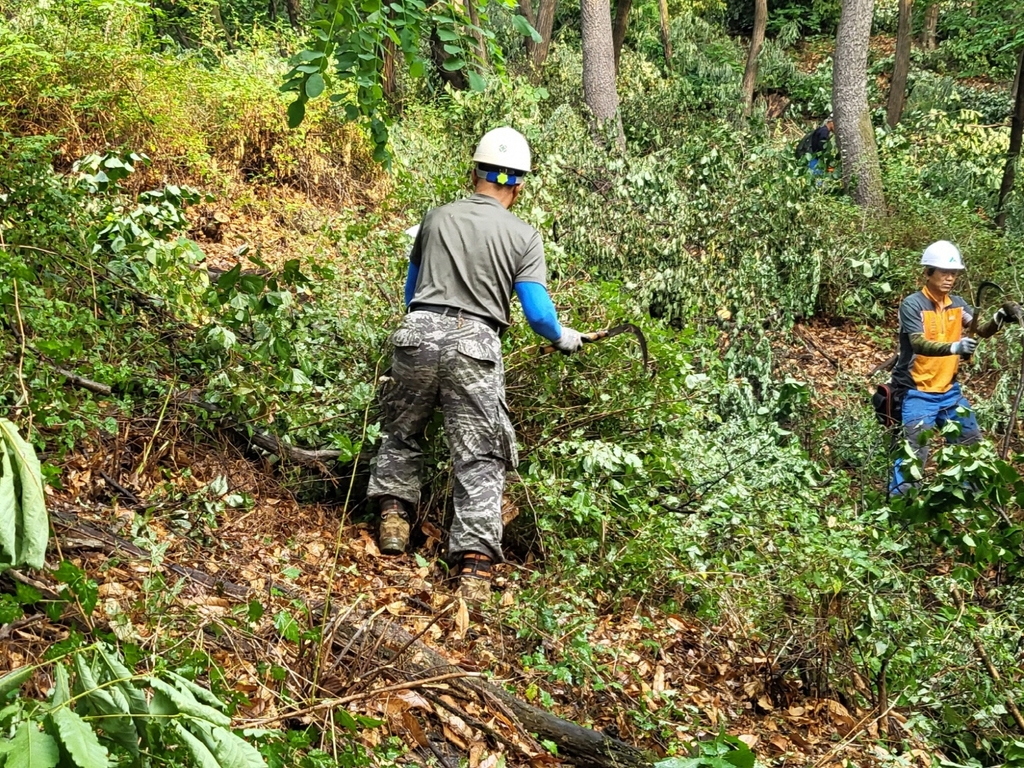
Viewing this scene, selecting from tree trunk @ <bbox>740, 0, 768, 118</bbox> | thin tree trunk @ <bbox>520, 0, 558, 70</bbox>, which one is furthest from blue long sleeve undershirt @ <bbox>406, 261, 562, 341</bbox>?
tree trunk @ <bbox>740, 0, 768, 118</bbox>

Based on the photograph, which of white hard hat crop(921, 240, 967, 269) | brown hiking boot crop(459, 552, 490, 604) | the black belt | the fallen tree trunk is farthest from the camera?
white hard hat crop(921, 240, 967, 269)

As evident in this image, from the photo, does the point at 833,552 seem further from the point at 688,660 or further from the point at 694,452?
the point at 694,452

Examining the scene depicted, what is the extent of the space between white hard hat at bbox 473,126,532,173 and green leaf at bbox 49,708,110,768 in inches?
152

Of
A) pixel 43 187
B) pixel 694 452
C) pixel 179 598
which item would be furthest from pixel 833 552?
pixel 43 187

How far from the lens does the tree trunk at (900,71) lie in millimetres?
17141

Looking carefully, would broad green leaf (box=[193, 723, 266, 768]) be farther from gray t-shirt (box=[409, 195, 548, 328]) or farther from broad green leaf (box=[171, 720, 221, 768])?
gray t-shirt (box=[409, 195, 548, 328])

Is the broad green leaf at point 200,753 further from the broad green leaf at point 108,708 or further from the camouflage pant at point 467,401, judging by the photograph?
the camouflage pant at point 467,401

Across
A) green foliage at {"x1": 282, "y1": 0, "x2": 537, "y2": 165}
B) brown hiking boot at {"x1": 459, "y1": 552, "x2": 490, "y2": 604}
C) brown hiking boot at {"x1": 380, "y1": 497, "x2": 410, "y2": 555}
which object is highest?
green foliage at {"x1": 282, "y1": 0, "x2": 537, "y2": 165}

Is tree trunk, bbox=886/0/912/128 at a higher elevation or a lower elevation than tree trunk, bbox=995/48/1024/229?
higher

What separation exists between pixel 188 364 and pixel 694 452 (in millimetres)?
2991

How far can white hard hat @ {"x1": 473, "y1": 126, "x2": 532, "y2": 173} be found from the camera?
4.90 metres

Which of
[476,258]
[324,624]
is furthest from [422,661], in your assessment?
[476,258]

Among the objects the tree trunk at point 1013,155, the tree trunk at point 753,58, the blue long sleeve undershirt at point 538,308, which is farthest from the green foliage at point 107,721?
the tree trunk at point 753,58

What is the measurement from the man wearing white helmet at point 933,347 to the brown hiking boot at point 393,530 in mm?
3651
